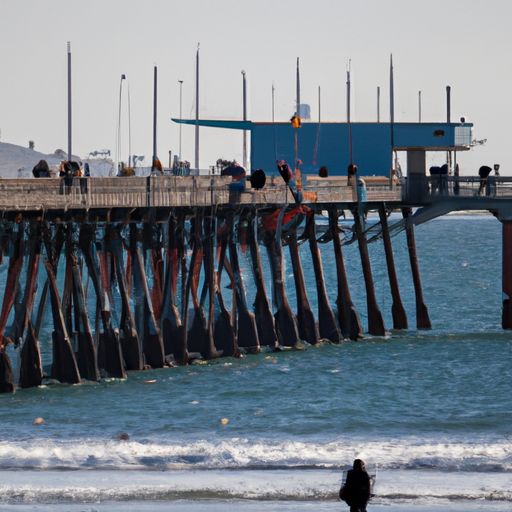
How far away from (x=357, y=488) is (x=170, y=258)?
20.7m

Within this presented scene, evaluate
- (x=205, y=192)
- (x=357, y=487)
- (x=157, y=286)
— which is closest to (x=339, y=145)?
(x=205, y=192)

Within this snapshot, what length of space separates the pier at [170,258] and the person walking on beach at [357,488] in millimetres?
16833

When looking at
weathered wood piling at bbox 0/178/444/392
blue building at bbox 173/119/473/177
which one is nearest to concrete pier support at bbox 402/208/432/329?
weathered wood piling at bbox 0/178/444/392

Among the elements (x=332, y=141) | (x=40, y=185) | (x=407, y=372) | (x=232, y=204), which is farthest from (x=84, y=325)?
(x=332, y=141)

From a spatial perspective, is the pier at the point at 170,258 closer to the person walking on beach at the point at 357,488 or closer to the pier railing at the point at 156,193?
the pier railing at the point at 156,193

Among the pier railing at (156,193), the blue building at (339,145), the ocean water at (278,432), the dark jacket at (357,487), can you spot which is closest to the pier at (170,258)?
the pier railing at (156,193)

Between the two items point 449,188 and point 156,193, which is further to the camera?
point 449,188

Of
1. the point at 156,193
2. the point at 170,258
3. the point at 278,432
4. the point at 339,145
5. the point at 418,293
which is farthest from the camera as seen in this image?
the point at 339,145

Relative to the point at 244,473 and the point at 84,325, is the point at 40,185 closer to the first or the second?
the point at 84,325

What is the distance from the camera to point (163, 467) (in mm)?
23984

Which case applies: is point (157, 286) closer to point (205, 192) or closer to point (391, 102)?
point (205, 192)

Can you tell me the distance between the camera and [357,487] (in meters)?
14.8

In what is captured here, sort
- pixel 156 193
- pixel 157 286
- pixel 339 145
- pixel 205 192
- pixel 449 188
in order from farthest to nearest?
pixel 339 145 → pixel 449 188 → pixel 205 192 → pixel 157 286 → pixel 156 193

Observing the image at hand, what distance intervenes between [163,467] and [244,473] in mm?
1788
